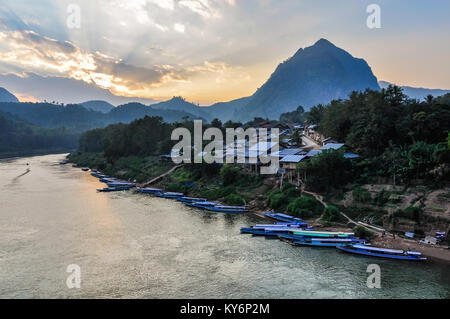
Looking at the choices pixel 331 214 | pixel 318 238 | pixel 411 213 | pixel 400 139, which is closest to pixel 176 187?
pixel 331 214

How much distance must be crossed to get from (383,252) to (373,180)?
1347 centimetres

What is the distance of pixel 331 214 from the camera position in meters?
36.0

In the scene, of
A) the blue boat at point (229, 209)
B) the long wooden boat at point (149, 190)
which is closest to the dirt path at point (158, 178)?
the long wooden boat at point (149, 190)

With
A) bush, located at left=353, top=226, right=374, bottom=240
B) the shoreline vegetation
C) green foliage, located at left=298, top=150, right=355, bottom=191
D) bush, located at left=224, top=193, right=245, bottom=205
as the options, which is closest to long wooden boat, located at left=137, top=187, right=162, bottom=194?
the shoreline vegetation

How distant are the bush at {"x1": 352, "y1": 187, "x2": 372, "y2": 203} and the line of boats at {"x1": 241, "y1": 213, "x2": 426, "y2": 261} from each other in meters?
6.79

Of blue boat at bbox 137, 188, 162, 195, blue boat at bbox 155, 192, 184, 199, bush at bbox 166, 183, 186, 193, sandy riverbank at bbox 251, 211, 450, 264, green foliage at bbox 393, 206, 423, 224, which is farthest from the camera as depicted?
blue boat at bbox 137, 188, 162, 195

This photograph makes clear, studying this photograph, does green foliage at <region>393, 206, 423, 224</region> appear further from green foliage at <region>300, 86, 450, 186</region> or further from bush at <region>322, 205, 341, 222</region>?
bush at <region>322, 205, 341, 222</region>

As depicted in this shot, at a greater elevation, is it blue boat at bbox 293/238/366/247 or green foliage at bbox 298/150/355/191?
green foliage at bbox 298/150/355/191

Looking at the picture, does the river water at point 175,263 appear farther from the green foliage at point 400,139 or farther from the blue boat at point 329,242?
the green foliage at point 400,139

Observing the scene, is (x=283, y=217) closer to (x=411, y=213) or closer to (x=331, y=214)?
(x=331, y=214)

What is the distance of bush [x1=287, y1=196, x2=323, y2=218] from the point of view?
38.0 m

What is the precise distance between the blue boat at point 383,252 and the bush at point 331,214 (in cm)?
675

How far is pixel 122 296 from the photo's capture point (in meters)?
21.5

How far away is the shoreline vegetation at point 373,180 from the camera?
31391 millimetres
